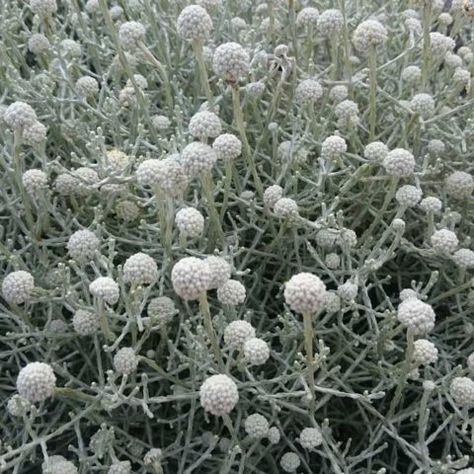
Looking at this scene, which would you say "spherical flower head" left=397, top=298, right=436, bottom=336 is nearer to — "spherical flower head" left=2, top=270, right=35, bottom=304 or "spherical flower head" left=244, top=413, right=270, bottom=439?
"spherical flower head" left=244, top=413, right=270, bottom=439

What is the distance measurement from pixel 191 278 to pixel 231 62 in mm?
375

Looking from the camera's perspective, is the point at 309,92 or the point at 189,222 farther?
the point at 309,92

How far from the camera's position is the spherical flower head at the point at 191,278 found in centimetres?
92

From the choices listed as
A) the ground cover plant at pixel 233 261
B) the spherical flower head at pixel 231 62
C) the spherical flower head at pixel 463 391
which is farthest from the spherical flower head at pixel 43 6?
the spherical flower head at pixel 463 391

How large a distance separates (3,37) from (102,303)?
0.82m

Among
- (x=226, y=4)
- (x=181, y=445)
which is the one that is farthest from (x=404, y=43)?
(x=181, y=445)

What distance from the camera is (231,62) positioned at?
3.64ft

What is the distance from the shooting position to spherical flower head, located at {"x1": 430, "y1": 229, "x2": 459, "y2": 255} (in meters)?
1.19

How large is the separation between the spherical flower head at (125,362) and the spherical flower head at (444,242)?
0.52m

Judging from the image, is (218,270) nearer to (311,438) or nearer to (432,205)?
(311,438)

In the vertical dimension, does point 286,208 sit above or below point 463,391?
above

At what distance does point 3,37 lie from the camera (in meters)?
1.58

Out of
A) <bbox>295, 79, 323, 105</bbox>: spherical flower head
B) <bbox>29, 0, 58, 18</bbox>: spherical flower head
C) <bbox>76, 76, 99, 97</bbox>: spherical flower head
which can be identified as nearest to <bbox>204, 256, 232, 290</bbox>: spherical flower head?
<bbox>295, 79, 323, 105</bbox>: spherical flower head

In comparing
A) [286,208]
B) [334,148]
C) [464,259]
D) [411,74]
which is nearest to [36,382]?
[286,208]
